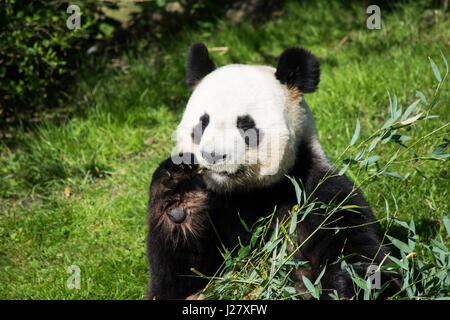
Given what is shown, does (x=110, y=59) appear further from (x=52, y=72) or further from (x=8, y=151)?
(x=8, y=151)

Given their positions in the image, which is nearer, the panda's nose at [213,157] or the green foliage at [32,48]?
the panda's nose at [213,157]

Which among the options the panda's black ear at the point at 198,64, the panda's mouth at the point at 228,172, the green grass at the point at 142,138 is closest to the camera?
the panda's mouth at the point at 228,172

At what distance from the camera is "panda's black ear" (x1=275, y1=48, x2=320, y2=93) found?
10.3 feet

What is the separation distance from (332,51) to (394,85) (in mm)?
1134

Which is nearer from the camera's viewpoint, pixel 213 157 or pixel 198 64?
pixel 213 157

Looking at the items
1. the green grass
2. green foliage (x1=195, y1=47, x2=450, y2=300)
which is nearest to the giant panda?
green foliage (x1=195, y1=47, x2=450, y2=300)

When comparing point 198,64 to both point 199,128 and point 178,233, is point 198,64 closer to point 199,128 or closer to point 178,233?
point 199,128

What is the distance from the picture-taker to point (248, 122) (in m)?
2.90

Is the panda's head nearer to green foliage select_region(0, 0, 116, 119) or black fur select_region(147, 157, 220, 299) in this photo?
black fur select_region(147, 157, 220, 299)

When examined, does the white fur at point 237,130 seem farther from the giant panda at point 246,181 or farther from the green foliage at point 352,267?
A: the green foliage at point 352,267

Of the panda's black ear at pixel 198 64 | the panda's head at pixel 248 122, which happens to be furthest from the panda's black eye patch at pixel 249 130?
the panda's black ear at pixel 198 64

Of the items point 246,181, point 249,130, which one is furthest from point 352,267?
point 249,130

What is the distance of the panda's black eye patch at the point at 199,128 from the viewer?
2.93 m

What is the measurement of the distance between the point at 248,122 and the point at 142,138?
270 centimetres
